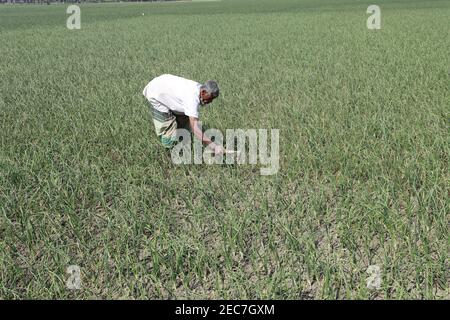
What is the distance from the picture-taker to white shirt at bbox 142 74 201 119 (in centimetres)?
318

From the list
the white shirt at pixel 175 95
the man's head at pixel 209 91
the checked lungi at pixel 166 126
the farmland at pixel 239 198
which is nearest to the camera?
the farmland at pixel 239 198

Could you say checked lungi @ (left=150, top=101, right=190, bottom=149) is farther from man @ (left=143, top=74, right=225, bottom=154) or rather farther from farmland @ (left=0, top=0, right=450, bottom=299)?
farmland @ (left=0, top=0, right=450, bottom=299)

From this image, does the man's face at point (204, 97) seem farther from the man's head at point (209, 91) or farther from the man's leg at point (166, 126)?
the man's leg at point (166, 126)

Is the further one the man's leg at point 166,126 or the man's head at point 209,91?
the man's leg at point 166,126

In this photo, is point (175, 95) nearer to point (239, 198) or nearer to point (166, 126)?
point (166, 126)

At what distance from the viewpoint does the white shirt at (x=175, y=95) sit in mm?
3182

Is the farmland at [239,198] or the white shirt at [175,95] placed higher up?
the white shirt at [175,95]

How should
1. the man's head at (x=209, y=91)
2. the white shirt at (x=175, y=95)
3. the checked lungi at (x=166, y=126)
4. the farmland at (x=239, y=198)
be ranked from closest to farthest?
the farmland at (x=239, y=198) < the man's head at (x=209, y=91) < the white shirt at (x=175, y=95) < the checked lungi at (x=166, y=126)

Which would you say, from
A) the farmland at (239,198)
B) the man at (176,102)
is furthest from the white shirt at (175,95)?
the farmland at (239,198)

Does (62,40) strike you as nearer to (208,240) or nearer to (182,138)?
(182,138)

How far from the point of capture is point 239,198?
2975 millimetres

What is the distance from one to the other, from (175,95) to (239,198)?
3.85ft

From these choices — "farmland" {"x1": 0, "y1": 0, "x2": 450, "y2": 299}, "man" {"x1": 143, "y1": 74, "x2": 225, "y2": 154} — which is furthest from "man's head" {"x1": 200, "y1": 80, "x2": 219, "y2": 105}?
"farmland" {"x1": 0, "y1": 0, "x2": 450, "y2": 299}

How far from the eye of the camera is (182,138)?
3982 mm
